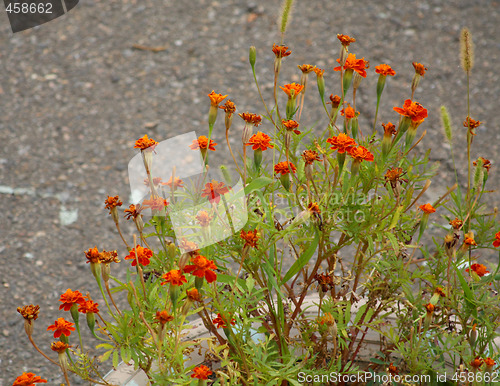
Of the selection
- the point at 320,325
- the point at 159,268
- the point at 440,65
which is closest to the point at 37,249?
A: the point at 159,268

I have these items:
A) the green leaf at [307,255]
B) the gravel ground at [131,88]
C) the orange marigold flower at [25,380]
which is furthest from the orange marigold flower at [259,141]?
the gravel ground at [131,88]

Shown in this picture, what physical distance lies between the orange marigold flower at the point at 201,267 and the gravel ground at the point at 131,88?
1223 mm

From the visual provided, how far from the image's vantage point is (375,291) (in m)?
1.06

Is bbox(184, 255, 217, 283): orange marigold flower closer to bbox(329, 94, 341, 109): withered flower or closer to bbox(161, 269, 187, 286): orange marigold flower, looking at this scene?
bbox(161, 269, 187, 286): orange marigold flower

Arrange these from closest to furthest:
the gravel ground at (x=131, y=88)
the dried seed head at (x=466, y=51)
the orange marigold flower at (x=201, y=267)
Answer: the orange marigold flower at (x=201, y=267)
the dried seed head at (x=466, y=51)
the gravel ground at (x=131, y=88)

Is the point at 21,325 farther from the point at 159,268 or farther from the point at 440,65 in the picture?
the point at 440,65

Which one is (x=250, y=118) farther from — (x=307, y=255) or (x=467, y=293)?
(x=467, y=293)

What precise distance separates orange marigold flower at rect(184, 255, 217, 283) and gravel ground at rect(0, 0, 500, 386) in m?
1.22

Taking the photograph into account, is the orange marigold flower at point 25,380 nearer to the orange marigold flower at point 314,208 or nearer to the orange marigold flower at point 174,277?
the orange marigold flower at point 174,277

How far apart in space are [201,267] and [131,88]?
1.98m

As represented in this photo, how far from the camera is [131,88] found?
2621 mm

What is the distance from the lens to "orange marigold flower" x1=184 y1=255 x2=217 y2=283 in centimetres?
77

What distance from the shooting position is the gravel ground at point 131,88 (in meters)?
2.11

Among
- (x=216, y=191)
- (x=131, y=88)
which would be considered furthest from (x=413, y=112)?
(x=131, y=88)
